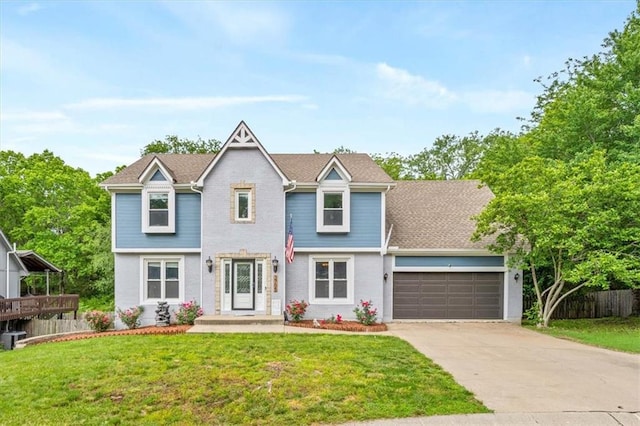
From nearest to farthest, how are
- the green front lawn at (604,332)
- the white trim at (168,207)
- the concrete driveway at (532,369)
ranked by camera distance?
the concrete driveway at (532,369), the green front lawn at (604,332), the white trim at (168,207)

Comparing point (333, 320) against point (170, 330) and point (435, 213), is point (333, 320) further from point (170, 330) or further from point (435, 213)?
point (435, 213)

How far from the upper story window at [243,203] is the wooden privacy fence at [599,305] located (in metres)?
15.0

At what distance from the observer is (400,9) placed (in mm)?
16453

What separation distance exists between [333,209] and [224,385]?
9.36 m

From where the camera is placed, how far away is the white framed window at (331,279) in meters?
15.2

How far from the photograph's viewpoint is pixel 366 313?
47.5ft

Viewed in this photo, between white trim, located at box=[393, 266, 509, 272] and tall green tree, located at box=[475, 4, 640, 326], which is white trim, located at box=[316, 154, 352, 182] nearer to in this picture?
white trim, located at box=[393, 266, 509, 272]

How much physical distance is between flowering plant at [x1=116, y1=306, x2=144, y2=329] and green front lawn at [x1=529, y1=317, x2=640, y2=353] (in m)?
15.6

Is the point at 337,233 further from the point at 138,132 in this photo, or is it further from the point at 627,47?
the point at 138,132

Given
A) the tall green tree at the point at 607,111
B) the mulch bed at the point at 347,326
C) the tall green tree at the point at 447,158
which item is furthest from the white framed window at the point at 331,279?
the tall green tree at the point at 447,158

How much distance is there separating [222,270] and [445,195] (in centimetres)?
1152

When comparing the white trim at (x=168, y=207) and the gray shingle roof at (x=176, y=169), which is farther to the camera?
the gray shingle roof at (x=176, y=169)

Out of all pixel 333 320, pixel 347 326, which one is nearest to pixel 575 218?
pixel 347 326

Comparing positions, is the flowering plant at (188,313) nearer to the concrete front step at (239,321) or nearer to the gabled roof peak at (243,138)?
A: the concrete front step at (239,321)
